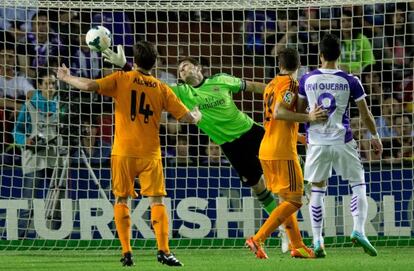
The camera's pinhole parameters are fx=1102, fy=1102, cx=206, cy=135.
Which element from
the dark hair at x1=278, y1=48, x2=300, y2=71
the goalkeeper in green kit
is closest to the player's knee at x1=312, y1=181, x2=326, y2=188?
the dark hair at x1=278, y1=48, x2=300, y2=71

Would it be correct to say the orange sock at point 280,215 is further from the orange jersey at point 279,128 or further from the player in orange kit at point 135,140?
the player in orange kit at point 135,140

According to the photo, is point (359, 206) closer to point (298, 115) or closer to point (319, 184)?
point (319, 184)

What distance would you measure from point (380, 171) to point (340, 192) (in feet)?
1.83

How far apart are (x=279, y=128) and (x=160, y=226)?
66.3 inches

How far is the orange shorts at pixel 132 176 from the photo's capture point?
934 cm

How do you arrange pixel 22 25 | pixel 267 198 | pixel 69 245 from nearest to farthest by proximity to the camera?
pixel 267 198 < pixel 69 245 < pixel 22 25

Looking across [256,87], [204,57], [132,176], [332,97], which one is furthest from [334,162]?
[204,57]

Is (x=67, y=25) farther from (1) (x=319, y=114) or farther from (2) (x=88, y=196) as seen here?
(1) (x=319, y=114)

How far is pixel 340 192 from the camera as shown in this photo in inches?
535

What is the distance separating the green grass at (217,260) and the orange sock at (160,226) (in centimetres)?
19

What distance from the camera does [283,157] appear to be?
1017 cm

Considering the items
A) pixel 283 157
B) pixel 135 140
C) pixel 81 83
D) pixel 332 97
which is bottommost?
pixel 283 157

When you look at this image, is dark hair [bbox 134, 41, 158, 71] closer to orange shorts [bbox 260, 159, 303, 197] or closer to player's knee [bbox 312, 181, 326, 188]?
orange shorts [bbox 260, 159, 303, 197]

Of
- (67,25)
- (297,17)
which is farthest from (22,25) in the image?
(297,17)
